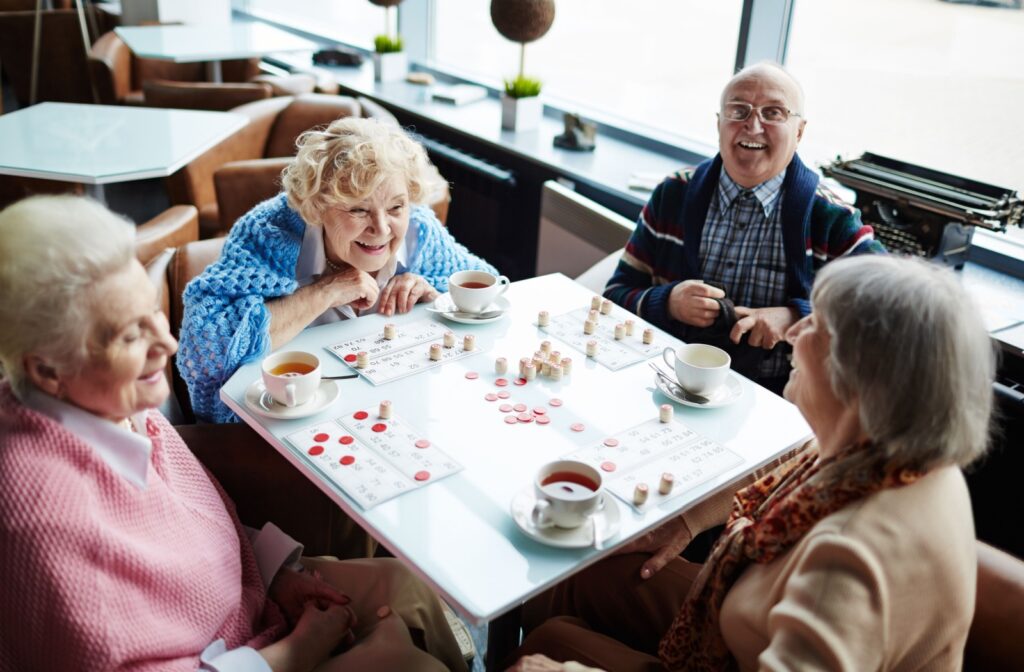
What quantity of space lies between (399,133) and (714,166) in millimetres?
827

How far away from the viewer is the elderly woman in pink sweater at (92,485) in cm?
115

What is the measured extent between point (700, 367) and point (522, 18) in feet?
7.44

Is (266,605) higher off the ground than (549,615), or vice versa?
(266,605)

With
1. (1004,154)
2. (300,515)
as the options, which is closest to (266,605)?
(300,515)

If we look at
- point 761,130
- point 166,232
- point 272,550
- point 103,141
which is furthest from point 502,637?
point 103,141

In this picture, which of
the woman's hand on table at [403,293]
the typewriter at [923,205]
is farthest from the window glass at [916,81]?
the woman's hand on table at [403,293]

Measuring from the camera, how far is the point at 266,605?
162cm

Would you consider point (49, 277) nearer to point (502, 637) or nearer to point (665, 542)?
point (502, 637)

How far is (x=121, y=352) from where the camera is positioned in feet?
4.05

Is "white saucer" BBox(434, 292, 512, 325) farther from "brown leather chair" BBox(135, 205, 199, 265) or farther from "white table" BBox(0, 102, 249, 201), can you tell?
"white table" BBox(0, 102, 249, 201)

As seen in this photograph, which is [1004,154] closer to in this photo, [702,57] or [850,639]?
[702,57]

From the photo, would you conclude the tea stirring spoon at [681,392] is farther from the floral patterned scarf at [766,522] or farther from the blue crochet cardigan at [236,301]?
the blue crochet cardigan at [236,301]

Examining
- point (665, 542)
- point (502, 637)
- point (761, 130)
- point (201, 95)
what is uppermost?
point (761, 130)

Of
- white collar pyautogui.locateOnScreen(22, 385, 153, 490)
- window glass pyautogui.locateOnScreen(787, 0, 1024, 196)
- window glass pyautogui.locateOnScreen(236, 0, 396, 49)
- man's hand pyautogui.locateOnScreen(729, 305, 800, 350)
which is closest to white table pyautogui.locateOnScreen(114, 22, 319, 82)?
window glass pyautogui.locateOnScreen(236, 0, 396, 49)
